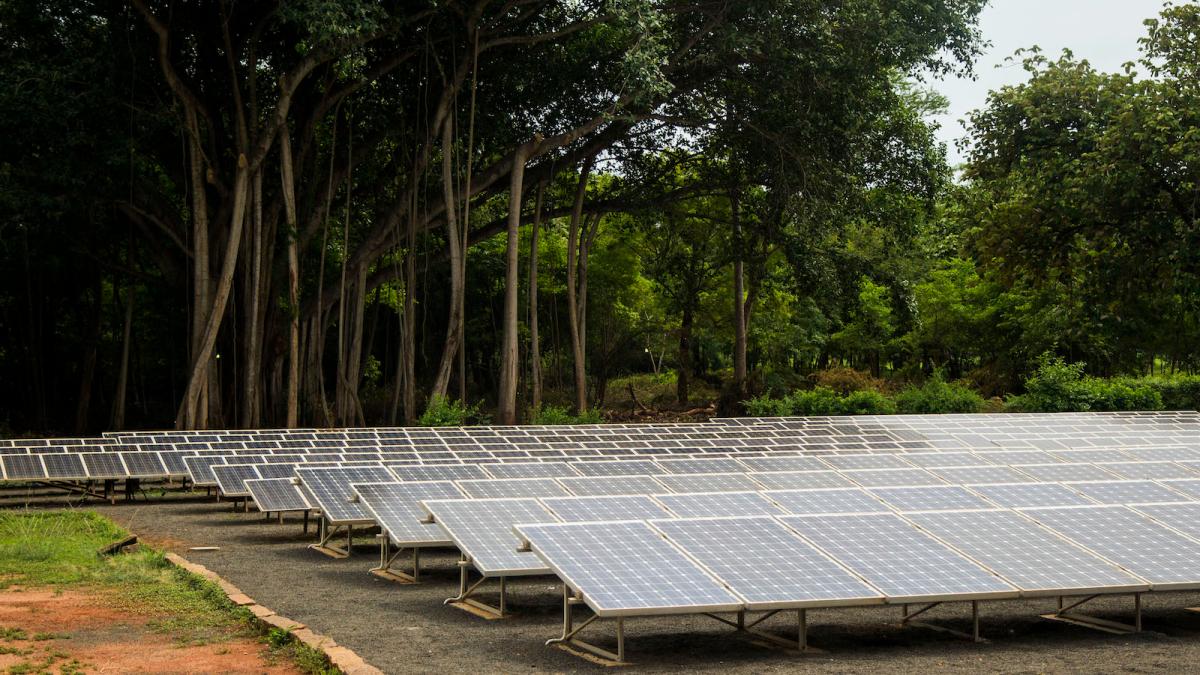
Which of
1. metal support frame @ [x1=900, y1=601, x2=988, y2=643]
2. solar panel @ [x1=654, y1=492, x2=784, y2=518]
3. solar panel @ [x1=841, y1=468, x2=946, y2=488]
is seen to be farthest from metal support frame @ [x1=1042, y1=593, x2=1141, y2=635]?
solar panel @ [x1=841, y1=468, x2=946, y2=488]

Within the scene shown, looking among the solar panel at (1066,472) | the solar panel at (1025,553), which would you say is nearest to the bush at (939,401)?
the solar panel at (1066,472)

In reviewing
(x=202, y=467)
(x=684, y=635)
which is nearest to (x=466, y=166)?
(x=202, y=467)

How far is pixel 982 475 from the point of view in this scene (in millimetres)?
15602

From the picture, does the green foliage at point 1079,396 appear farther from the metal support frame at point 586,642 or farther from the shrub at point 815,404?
the metal support frame at point 586,642

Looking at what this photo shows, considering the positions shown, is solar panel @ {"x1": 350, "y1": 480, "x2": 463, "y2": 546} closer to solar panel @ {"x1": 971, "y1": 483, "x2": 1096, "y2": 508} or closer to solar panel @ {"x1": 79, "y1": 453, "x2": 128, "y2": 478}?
solar panel @ {"x1": 971, "y1": 483, "x2": 1096, "y2": 508}

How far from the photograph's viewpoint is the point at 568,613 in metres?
9.43

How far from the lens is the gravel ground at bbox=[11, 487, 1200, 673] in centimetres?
890

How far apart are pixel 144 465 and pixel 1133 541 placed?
15317 mm

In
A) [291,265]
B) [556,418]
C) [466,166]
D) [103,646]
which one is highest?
[466,166]

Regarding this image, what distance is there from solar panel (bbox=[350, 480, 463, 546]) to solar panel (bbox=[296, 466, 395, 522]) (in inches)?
15.8

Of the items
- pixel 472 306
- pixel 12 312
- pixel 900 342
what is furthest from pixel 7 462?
pixel 900 342

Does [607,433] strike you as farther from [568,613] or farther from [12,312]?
[12,312]

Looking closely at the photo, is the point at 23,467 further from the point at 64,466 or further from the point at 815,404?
the point at 815,404

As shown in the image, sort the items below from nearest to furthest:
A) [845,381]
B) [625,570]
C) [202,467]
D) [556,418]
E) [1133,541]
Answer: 1. [625,570]
2. [1133,541]
3. [202,467]
4. [556,418]
5. [845,381]
